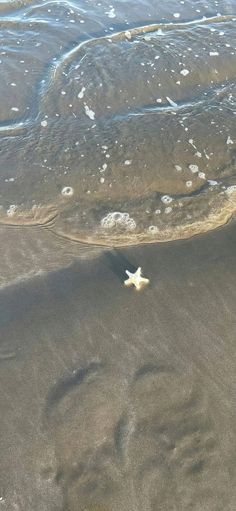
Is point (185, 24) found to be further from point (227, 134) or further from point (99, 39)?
point (227, 134)

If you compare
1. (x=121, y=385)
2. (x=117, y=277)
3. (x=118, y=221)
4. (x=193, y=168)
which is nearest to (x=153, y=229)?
(x=118, y=221)

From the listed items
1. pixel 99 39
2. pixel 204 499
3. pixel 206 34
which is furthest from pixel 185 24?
pixel 204 499

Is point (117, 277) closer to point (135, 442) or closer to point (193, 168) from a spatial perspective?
point (135, 442)

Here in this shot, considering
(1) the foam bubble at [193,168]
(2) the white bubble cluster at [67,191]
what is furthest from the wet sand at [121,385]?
(1) the foam bubble at [193,168]

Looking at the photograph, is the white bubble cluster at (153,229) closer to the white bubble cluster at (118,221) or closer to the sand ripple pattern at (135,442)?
the white bubble cluster at (118,221)

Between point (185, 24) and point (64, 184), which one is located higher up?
point (185, 24)
